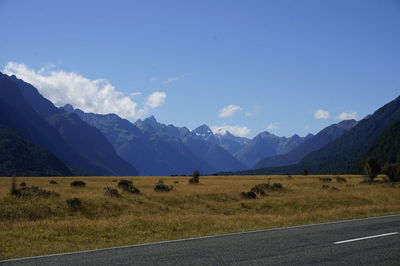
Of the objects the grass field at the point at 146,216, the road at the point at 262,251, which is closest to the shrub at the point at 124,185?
the grass field at the point at 146,216

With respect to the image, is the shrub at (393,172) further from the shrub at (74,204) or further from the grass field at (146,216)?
the shrub at (74,204)

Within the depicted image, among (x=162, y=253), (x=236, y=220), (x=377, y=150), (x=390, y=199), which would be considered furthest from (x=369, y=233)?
(x=377, y=150)

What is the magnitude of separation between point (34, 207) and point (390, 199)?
30853 mm

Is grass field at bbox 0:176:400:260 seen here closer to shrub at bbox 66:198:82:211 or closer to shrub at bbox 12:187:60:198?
shrub at bbox 66:198:82:211

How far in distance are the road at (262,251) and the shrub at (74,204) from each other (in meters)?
14.0

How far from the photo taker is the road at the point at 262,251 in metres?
9.83

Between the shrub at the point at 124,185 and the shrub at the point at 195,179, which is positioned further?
the shrub at the point at 195,179

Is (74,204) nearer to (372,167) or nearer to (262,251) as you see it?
(262,251)

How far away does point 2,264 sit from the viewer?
10.6 metres

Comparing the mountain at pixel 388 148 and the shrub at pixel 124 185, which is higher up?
the mountain at pixel 388 148

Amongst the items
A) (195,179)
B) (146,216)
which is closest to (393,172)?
(195,179)

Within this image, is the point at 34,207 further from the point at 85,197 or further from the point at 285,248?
the point at 285,248

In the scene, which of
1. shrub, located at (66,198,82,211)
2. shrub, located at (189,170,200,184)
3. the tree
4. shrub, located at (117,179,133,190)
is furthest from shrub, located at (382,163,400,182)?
shrub, located at (66,198,82,211)

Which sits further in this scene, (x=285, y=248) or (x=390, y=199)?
(x=390, y=199)
